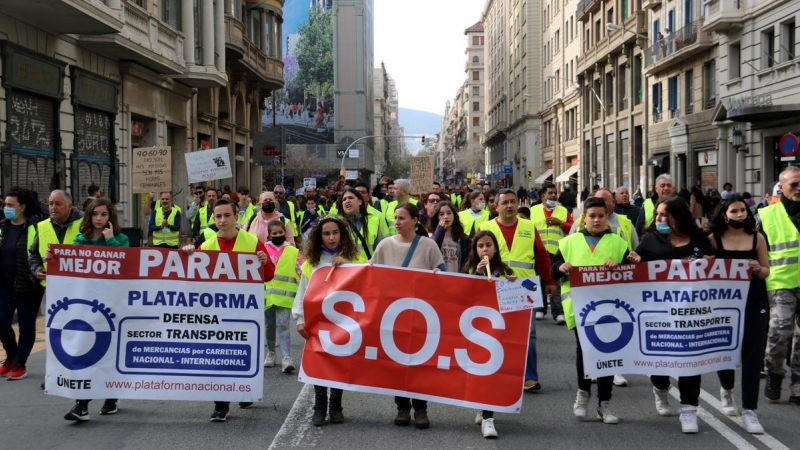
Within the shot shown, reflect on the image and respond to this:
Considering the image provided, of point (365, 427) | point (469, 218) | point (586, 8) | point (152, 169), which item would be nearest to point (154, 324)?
point (365, 427)

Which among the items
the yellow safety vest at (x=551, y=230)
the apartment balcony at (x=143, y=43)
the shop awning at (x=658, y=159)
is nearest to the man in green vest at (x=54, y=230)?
the yellow safety vest at (x=551, y=230)

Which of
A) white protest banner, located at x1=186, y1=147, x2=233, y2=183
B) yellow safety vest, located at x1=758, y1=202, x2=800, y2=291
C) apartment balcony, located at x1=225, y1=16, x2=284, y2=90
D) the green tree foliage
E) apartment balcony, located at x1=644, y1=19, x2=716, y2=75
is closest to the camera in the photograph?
yellow safety vest, located at x1=758, y1=202, x2=800, y2=291

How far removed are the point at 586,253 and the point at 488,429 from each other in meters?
1.64

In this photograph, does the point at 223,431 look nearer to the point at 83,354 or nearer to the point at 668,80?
the point at 83,354

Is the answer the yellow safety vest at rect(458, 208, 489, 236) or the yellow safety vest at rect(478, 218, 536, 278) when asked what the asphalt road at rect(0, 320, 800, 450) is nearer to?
the yellow safety vest at rect(478, 218, 536, 278)

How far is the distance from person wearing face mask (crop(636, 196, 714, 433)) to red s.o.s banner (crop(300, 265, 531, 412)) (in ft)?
4.03

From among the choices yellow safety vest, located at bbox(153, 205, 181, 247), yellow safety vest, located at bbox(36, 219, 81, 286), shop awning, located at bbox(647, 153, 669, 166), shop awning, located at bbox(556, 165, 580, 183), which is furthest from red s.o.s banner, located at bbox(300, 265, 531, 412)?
shop awning, located at bbox(556, 165, 580, 183)

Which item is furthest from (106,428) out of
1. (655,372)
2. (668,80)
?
(668,80)

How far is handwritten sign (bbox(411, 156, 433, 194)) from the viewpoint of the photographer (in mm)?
23578

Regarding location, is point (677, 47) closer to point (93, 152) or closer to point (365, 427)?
point (93, 152)

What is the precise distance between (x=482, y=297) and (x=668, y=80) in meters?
34.8

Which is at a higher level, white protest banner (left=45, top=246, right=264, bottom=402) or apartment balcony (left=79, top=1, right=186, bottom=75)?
apartment balcony (left=79, top=1, right=186, bottom=75)

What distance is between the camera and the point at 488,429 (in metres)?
6.61

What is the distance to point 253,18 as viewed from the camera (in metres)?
41.7
